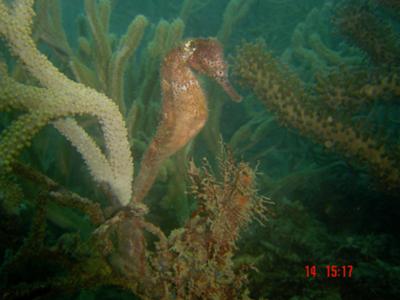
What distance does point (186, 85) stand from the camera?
6.76 ft

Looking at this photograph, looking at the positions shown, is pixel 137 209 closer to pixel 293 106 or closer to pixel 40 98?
pixel 40 98

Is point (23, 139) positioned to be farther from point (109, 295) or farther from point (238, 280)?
point (109, 295)

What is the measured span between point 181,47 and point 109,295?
2.22 meters

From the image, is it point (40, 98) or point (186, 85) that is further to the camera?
point (186, 85)

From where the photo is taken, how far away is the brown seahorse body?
2051 millimetres

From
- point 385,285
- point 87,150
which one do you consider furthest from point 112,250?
point 385,285
